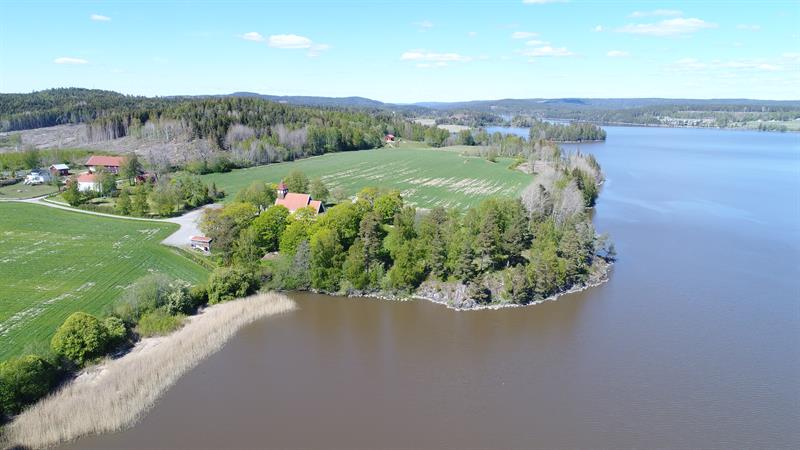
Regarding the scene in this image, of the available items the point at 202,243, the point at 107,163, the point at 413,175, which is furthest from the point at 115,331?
the point at 107,163

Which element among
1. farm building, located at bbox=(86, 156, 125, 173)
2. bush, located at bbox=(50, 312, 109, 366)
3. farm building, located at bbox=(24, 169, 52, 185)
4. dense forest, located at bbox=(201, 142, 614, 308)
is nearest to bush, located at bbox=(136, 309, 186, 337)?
bush, located at bbox=(50, 312, 109, 366)

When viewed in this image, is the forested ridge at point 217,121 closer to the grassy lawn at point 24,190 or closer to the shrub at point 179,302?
the grassy lawn at point 24,190

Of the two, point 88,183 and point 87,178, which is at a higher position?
point 87,178

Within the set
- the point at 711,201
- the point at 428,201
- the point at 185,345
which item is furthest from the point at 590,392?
the point at 711,201

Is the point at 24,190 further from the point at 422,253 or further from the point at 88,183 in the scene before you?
the point at 422,253

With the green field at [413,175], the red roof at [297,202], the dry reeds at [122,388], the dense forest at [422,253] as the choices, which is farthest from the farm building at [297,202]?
the dry reeds at [122,388]

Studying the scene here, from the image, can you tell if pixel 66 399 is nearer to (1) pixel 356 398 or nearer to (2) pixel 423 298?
(1) pixel 356 398
